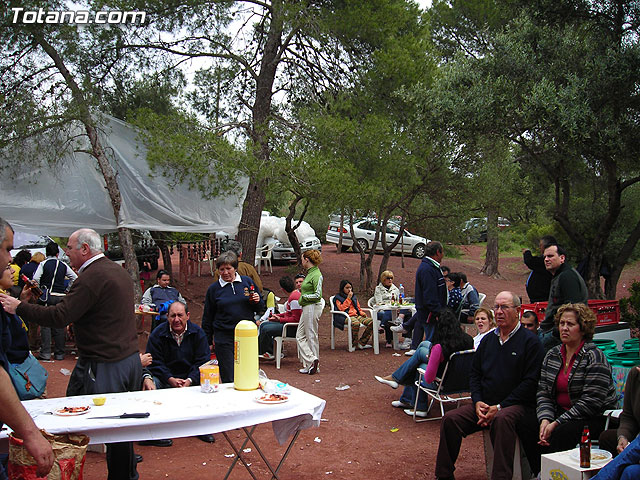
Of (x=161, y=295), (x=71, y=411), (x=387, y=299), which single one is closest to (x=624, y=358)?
(x=71, y=411)

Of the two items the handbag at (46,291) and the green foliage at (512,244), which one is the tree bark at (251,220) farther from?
the green foliage at (512,244)

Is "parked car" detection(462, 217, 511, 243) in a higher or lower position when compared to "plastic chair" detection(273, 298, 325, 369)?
higher

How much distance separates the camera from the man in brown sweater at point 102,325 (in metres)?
3.60

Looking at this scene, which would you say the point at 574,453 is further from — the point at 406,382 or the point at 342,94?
the point at 342,94

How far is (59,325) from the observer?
3461 millimetres

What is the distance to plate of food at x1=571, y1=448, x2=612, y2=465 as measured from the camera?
11.0ft

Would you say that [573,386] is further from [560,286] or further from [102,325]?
[102,325]

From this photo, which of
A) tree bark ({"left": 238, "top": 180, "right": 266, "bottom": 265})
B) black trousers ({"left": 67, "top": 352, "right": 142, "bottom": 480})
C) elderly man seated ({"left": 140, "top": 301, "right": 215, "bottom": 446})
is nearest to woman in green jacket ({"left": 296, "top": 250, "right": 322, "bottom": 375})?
elderly man seated ({"left": 140, "top": 301, "right": 215, "bottom": 446})

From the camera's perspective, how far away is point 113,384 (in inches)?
149

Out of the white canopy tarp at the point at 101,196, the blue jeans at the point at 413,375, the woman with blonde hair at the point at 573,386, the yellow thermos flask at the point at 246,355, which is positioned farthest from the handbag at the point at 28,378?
the white canopy tarp at the point at 101,196

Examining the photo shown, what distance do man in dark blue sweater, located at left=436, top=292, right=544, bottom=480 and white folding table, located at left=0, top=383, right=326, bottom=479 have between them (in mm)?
1165

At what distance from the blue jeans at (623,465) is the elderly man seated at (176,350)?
10.4 ft

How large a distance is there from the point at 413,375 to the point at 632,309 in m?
4.11

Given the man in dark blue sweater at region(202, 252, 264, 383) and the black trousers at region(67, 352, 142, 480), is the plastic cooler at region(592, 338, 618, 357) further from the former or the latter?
the black trousers at region(67, 352, 142, 480)
